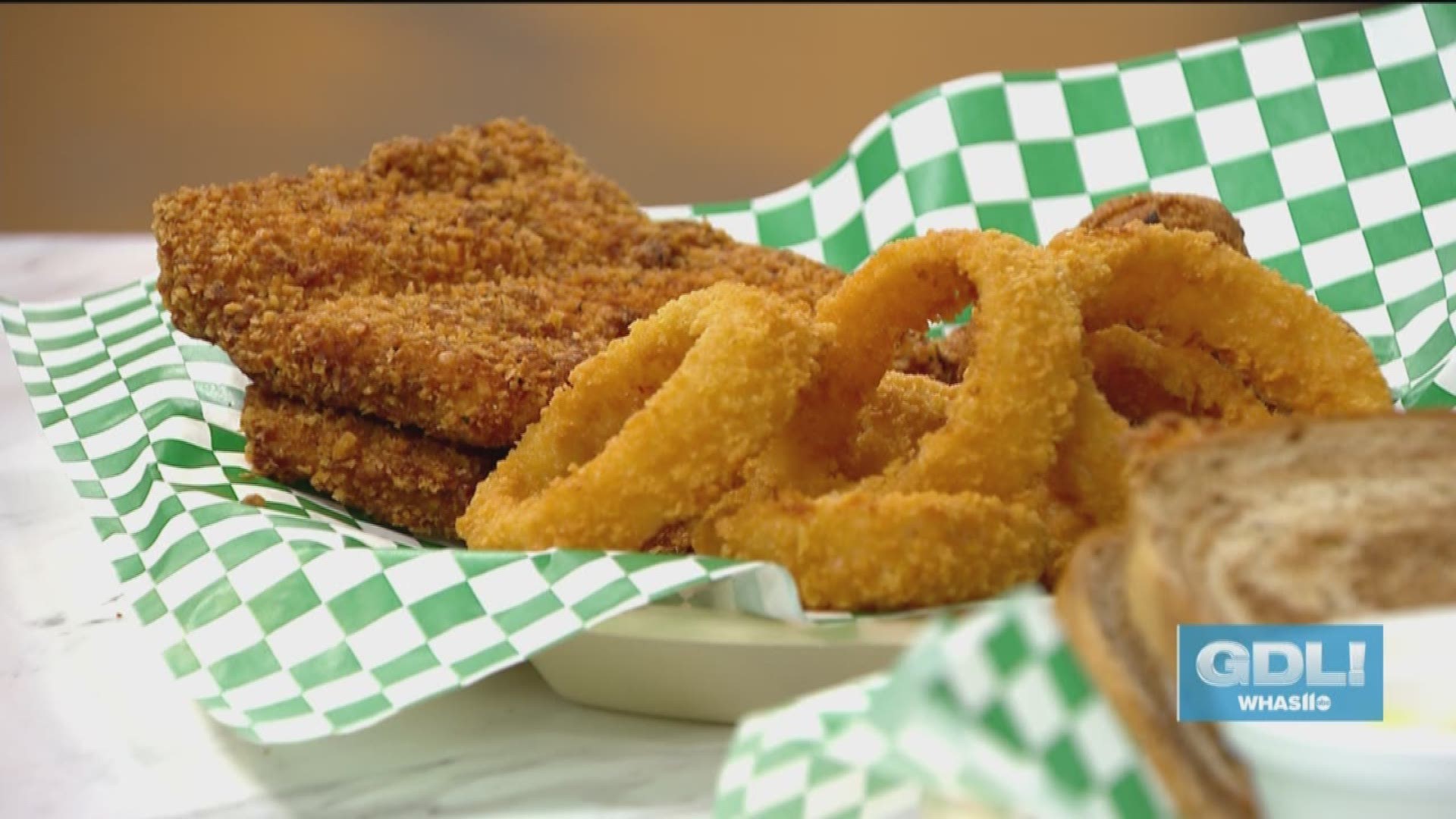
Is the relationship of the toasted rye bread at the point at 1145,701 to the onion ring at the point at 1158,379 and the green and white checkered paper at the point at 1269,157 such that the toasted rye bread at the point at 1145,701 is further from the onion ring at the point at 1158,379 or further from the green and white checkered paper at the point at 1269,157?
the green and white checkered paper at the point at 1269,157

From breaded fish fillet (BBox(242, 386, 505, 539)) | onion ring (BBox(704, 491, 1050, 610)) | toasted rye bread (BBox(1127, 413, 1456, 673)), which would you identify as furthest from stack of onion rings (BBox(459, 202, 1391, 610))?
toasted rye bread (BBox(1127, 413, 1456, 673))

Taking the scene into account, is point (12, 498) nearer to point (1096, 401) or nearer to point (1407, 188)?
point (1096, 401)

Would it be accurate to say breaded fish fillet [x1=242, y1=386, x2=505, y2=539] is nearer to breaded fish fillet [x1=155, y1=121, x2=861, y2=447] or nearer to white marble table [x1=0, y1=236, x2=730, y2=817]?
breaded fish fillet [x1=155, y1=121, x2=861, y2=447]

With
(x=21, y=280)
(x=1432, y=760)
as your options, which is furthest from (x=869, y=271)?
(x=21, y=280)

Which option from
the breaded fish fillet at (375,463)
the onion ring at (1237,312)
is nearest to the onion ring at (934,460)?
the onion ring at (1237,312)

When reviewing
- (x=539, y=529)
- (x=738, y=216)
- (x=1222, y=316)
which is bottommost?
(x=539, y=529)

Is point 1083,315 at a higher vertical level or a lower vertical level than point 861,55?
lower
